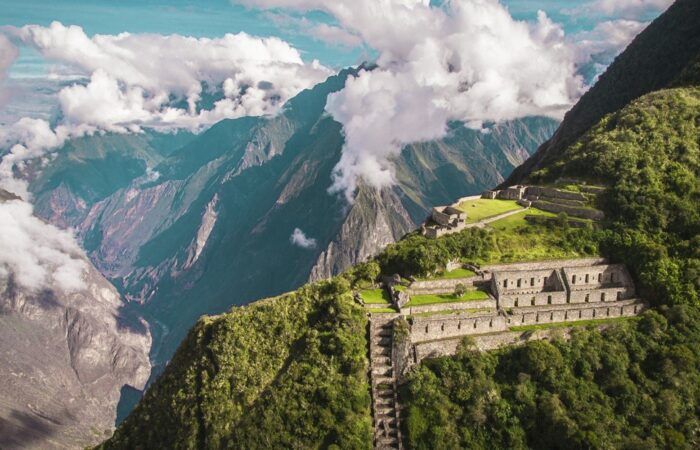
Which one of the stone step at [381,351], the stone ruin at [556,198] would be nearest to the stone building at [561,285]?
the stone ruin at [556,198]

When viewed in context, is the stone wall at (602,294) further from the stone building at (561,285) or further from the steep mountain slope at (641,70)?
the steep mountain slope at (641,70)

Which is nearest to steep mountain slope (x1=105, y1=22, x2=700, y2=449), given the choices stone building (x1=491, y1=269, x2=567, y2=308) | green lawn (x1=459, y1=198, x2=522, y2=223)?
stone building (x1=491, y1=269, x2=567, y2=308)

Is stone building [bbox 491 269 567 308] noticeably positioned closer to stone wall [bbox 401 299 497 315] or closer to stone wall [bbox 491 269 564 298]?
stone wall [bbox 491 269 564 298]

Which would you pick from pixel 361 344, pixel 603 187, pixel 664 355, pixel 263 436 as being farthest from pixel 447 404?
pixel 603 187

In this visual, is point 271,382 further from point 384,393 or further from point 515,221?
point 515,221

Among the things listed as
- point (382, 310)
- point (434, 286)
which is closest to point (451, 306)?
point (434, 286)

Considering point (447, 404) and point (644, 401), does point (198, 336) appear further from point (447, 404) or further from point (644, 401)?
point (644, 401)

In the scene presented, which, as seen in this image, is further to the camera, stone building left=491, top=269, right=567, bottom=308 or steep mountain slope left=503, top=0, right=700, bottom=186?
steep mountain slope left=503, top=0, right=700, bottom=186
